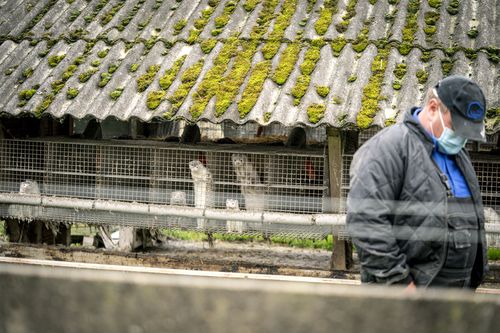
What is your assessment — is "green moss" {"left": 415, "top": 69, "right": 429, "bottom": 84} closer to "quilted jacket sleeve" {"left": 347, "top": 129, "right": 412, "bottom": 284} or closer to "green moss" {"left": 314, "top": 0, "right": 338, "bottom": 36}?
"green moss" {"left": 314, "top": 0, "right": 338, "bottom": 36}

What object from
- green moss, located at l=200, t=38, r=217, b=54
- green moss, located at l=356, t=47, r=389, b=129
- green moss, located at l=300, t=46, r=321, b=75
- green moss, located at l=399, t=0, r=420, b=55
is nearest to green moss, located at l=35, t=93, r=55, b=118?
green moss, located at l=200, t=38, r=217, b=54

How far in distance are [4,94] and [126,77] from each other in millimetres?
1478

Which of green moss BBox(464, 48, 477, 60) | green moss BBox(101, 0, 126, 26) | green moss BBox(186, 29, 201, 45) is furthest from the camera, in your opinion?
green moss BBox(101, 0, 126, 26)

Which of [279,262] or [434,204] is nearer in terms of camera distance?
[434,204]

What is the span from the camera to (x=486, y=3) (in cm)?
809

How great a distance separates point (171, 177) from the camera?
8.08 m

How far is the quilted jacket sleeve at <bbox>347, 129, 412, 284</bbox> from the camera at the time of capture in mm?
3389

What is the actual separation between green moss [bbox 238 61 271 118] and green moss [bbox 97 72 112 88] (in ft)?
5.81

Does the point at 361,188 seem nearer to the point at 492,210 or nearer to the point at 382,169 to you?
the point at 382,169

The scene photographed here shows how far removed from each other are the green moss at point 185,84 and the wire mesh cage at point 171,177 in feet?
2.46

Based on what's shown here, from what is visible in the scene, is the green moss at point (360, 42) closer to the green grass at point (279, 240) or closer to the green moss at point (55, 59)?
the green grass at point (279, 240)

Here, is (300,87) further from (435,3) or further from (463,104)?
(463,104)

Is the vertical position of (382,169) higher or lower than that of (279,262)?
higher

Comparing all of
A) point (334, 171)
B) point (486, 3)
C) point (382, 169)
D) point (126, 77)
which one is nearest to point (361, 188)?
point (382, 169)
